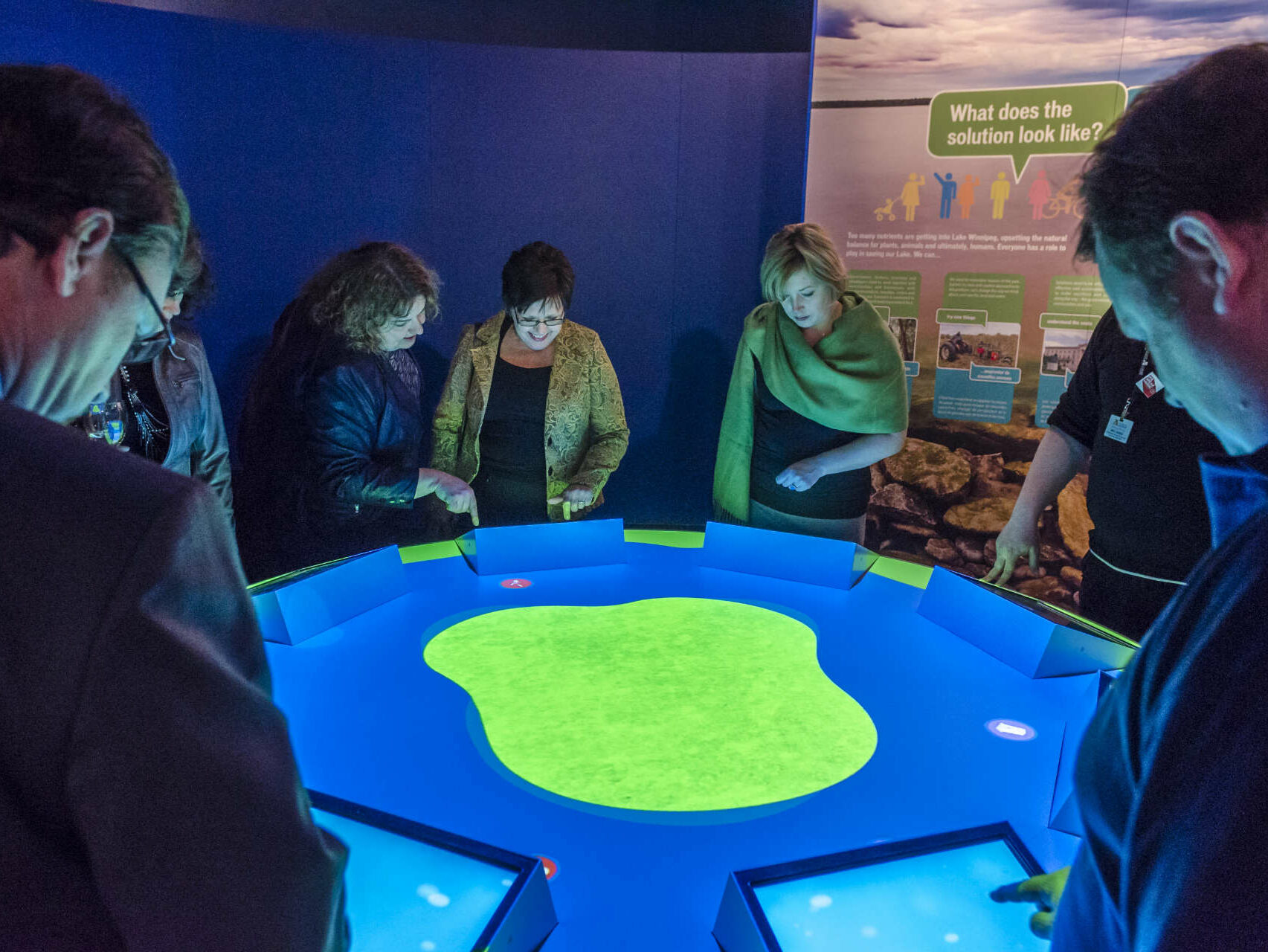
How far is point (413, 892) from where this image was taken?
954 millimetres

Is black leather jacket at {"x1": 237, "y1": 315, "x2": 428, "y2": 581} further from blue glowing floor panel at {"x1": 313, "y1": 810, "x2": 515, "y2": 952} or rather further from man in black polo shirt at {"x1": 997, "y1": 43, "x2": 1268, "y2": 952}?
man in black polo shirt at {"x1": 997, "y1": 43, "x2": 1268, "y2": 952}

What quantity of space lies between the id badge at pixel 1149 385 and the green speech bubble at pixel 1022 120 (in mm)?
1653

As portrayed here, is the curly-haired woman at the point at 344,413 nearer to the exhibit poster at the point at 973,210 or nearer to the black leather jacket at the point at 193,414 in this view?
the black leather jacket at the point at 193,414

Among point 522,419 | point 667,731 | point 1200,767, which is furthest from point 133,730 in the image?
point 522,419

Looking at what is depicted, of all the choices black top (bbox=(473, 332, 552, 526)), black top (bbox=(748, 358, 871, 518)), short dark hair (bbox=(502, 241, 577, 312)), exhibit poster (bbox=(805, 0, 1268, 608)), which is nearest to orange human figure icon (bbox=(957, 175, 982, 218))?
exhibit poster (bbox=(805, 0, 1268, 608))

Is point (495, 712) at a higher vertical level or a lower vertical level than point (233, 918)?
lower

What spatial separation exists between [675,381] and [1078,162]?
6.19 ft

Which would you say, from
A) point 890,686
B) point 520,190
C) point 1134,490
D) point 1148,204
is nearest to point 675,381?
point 520,190

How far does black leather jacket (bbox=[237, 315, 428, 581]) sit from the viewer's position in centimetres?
245

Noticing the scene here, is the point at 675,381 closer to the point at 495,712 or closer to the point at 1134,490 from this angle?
the point at 1134,490

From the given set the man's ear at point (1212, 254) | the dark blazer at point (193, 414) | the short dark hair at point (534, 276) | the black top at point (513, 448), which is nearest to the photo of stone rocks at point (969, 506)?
the black top at point (513, 448)

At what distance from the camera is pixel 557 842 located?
1107mm

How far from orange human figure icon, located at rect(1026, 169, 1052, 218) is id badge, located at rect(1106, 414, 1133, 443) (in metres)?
1.66

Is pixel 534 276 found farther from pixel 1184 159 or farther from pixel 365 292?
pixel 1184 159
